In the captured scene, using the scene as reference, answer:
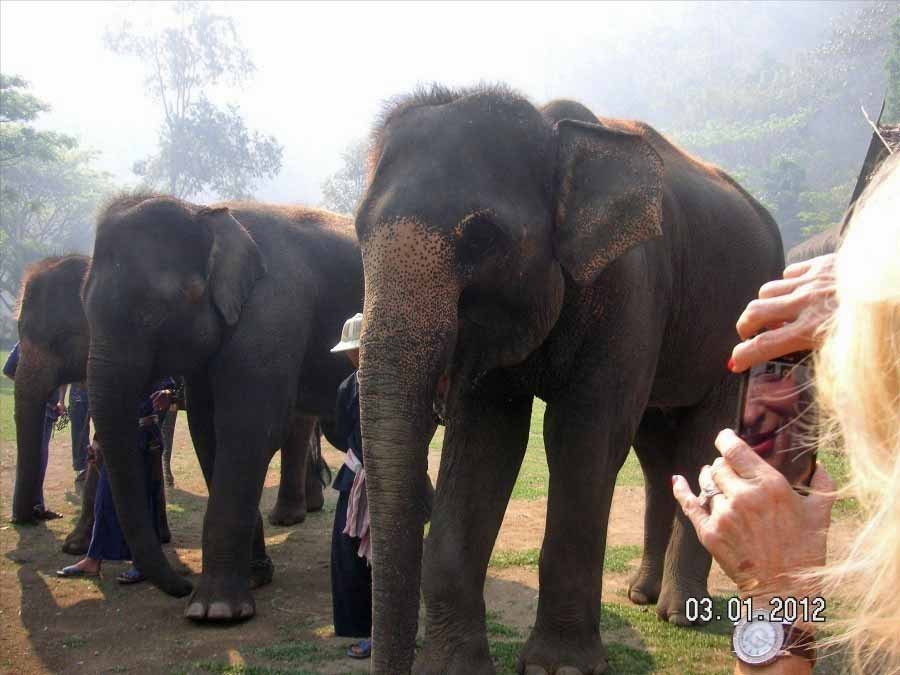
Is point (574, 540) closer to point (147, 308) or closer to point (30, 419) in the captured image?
point (147, 308)

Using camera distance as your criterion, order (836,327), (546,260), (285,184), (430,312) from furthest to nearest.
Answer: (285,184) < (546,260) < (430,312) < (836,327)

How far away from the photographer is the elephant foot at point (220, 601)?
493 cm

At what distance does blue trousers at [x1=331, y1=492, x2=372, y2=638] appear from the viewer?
14.1 ft

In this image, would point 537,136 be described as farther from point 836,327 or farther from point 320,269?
point 320,269

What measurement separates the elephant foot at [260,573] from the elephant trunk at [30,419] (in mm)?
2079

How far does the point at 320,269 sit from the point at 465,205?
11.1 feet

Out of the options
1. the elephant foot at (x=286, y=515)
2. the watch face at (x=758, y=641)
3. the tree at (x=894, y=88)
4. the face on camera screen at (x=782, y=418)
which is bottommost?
the elephant foot at (x=286, y=515)

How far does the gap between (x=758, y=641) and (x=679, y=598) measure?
339cm

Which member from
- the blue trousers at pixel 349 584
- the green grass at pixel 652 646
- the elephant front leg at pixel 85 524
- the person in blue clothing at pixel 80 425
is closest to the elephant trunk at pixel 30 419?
the elephant front leg at pixel 85 524

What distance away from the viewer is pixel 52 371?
277 inches

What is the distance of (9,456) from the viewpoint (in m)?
10.7

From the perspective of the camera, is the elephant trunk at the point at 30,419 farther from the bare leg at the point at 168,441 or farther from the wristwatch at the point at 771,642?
the wristwatch at the point at 771,642

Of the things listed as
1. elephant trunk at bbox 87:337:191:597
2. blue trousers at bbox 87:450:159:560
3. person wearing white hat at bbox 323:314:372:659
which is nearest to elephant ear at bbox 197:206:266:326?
elephant trunk at bbox 87:337:191:597

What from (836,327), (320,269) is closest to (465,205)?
(836,327)
